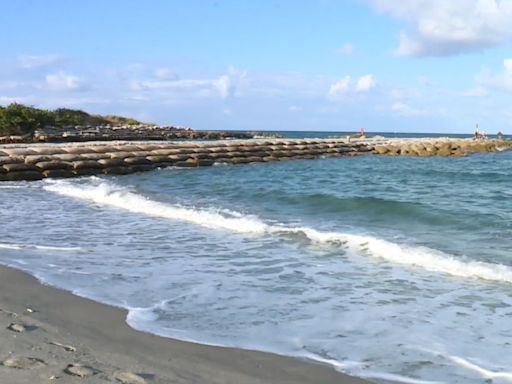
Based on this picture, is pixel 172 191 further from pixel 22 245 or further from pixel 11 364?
pixel 11 364

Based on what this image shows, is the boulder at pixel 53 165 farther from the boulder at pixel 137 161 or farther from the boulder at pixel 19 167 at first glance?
the boulder at pixel 137 161

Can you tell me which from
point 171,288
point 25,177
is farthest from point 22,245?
point 25,177

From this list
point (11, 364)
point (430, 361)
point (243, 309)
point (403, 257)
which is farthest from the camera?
point (403, 257)

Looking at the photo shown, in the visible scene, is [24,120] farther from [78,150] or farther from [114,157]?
[114,157]

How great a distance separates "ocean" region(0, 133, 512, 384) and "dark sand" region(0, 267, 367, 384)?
10.2 inches

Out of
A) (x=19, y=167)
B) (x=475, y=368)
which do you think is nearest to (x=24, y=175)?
(x=19, y=167)

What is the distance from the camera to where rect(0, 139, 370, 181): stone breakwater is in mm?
22547

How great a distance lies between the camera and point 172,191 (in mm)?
18750

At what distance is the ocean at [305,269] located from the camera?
4.73 m

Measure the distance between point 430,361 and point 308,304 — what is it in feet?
5.68

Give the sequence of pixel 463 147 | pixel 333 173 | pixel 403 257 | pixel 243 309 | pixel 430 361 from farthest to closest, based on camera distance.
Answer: pixel 463 147 < pixel 333 173 < pixel 403 257 < pixel 243 309 < pixel 430 361

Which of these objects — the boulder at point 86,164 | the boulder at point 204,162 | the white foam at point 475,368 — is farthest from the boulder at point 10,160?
the white foam at point 475,368

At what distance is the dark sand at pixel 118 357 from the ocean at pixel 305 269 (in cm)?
26

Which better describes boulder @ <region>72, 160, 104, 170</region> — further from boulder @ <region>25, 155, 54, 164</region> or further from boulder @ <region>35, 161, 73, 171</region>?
boulder @ <region>25, 155, 54, 164</region>
